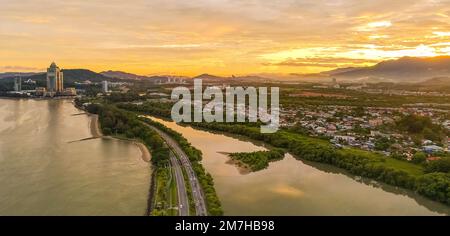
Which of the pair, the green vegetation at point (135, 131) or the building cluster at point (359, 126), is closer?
the green vegetation at point (135, 131)

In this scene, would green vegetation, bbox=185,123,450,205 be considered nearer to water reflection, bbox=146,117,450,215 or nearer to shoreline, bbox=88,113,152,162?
water reflection, bbox=146,117,450,215

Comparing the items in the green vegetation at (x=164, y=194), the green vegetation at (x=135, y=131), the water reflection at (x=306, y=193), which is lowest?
the water reflection at (x=306, y=193)

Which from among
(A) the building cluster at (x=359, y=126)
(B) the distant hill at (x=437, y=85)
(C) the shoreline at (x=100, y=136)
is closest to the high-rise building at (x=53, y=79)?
(C) the shoreline at (x=100, y=136)

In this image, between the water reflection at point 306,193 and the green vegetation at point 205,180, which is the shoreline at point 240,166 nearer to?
the water reflection at point 306,193

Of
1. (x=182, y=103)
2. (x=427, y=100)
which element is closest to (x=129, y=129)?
(x=182, y=103)

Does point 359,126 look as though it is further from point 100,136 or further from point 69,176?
point 69,176

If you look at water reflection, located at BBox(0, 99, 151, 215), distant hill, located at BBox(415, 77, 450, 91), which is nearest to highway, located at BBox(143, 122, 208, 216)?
water reflection, located at BBox(0, 99, 151, 215)

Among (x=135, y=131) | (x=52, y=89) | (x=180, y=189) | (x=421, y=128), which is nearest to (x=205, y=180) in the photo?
(x=180, y=189)
